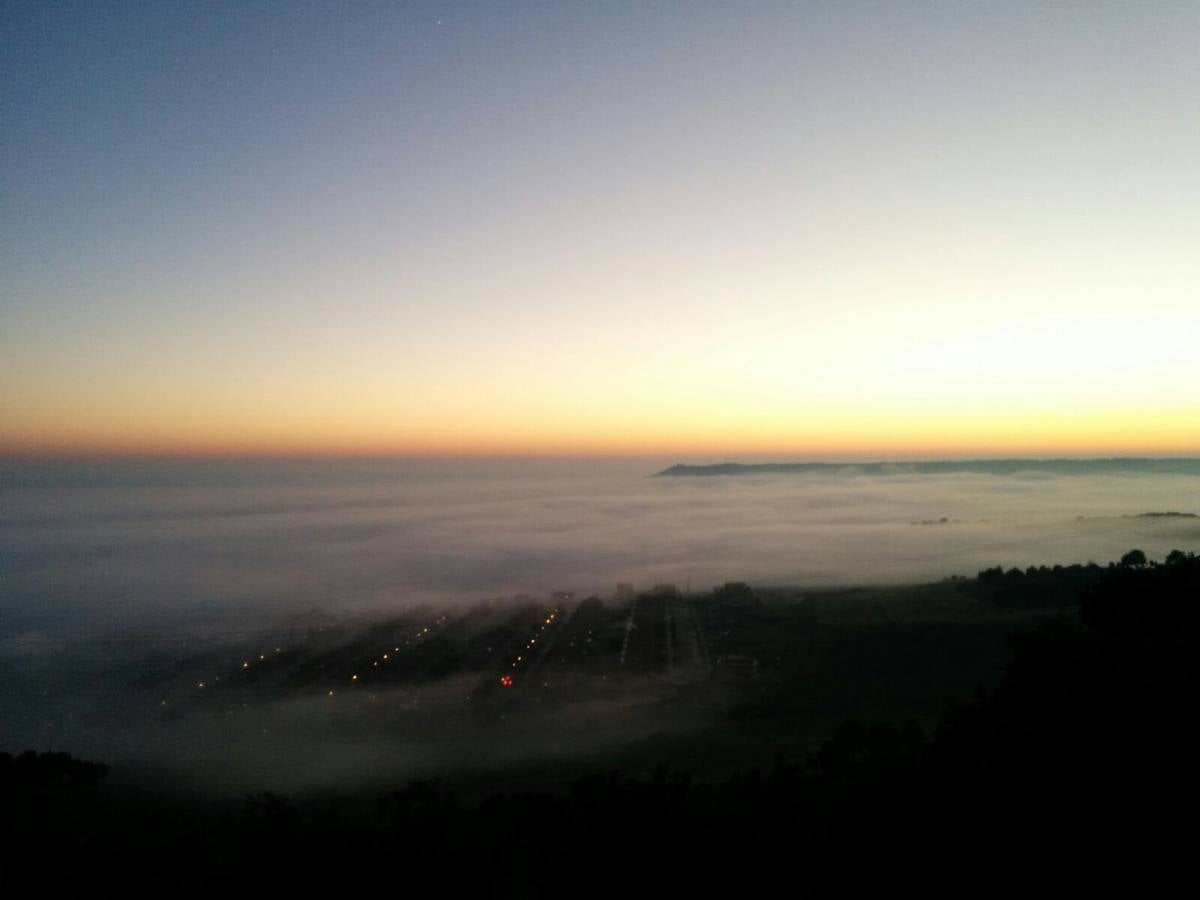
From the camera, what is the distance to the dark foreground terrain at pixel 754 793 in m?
5.68

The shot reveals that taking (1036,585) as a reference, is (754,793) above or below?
above

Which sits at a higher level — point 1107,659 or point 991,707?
point 1107,659

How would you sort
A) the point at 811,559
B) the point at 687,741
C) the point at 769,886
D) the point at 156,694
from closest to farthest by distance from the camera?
the point at 769,886 → the point at 687,741 → the point at 156,694 → the point at 811,559

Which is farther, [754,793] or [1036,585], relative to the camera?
[1036,585]

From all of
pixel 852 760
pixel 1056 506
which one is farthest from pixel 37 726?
pixel 1056 506

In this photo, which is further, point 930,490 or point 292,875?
point 930,490

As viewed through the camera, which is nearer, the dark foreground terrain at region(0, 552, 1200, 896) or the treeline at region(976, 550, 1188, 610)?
the dark foreground terrain at region(0, 552, 1200, 896)

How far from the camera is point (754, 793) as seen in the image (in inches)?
425

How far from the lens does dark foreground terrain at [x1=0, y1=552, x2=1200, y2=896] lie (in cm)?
568

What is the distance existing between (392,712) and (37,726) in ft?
34.4

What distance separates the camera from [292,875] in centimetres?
845

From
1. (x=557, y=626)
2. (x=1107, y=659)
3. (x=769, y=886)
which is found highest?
(x=1107, y=659)

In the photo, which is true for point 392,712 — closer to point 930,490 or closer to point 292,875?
point 292,875

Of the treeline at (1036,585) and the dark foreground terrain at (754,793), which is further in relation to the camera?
the treeline at (1036,585)
